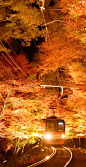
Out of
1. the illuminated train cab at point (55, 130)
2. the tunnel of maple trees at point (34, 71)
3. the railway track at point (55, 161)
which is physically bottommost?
the railway track at point (55, 161)

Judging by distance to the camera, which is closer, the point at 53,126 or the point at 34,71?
the point at 53,126

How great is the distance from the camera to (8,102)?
1553 cm

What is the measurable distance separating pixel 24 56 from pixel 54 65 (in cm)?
646

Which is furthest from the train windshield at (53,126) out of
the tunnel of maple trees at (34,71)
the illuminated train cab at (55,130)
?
the tunnel of maple trees at (34,71)

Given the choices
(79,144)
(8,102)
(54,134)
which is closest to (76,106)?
(54,134)

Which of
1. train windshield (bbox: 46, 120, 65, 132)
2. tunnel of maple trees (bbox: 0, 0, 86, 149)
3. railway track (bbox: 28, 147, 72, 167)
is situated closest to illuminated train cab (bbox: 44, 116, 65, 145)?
train windshield (bbox: 46, 120, 65, 132)

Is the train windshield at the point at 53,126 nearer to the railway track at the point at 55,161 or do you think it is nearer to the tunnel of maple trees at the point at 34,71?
the tunnel of maple trees at the point at 34,71

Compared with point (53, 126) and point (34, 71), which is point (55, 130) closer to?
point (53, 126)

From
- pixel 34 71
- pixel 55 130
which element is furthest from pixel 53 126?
pixel 34 71

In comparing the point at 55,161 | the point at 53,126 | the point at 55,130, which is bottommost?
the point at 55,161

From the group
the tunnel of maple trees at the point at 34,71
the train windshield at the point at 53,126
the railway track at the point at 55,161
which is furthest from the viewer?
the railway track at the point at 55,161

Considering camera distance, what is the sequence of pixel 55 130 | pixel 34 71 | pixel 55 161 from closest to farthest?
1. pixel 55 130
2. pixel 55 161
3. pixel 34 71

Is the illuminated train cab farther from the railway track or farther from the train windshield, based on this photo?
the railway track

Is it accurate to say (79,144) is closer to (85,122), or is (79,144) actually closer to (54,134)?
(85,122)
